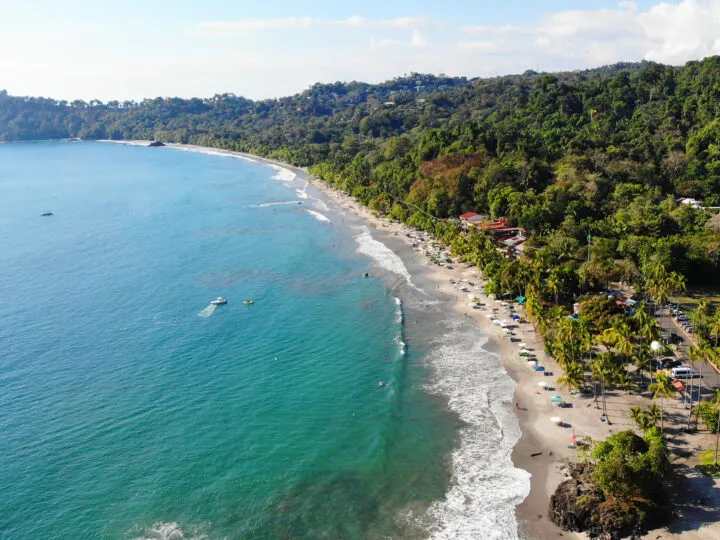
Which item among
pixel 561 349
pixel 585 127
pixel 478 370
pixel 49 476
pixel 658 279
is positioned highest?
pixel 585 127

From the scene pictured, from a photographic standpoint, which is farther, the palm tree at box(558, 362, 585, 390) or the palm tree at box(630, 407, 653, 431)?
the palm tree at box(558, 362, 585, 390)

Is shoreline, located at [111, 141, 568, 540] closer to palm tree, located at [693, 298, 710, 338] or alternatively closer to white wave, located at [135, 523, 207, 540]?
palm tree, located at [693, 298, 710, 338]

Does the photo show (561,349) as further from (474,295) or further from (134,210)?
(134,210)

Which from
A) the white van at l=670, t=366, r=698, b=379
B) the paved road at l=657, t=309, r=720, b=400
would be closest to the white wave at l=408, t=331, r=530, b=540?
the white van at l=670, t=366, r=698, b=379

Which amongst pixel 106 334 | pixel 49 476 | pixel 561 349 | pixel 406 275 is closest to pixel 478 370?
pixel 561 349

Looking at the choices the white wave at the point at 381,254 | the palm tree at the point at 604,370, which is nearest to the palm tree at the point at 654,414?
the palm tree at the point at 604,370

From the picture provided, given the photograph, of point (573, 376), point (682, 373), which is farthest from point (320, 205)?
point (682, 373)
